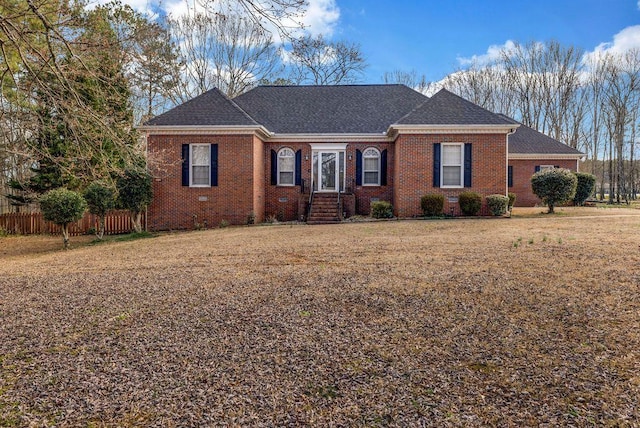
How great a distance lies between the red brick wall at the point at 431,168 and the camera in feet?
50.2

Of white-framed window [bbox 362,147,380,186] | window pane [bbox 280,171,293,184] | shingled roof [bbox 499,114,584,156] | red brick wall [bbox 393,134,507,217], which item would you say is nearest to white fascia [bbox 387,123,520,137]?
red brick wall [bbox 393,134,507,217]

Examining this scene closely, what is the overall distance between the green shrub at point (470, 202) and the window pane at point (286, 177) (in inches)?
294

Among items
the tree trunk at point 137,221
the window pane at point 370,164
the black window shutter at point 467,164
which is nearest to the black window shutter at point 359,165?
the window pane at point 370,164

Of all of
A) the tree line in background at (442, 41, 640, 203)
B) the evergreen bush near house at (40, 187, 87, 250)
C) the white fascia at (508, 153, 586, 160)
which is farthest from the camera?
the tree line in background at (442, 41, 640, 203)

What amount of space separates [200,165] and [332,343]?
13.8 meters

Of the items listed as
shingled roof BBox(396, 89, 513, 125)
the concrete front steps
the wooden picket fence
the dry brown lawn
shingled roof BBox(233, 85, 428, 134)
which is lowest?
the dry brown lawn

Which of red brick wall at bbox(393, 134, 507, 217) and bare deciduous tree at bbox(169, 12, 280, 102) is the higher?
bare deciduous tree at bbox(169, 12, 280, 102)

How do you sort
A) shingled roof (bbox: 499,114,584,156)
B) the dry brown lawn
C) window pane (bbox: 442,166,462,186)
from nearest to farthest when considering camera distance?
1. the dry brown lawn
2. window pane (bbox: 442,166,462,186)
3. shingled roof (bbox: 499,114,584,156)

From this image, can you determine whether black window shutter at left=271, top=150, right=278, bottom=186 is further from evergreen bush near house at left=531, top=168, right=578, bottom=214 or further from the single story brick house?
evergreen bush near house at left=531, top=168, right=578, bottom=214

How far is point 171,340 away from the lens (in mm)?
3699

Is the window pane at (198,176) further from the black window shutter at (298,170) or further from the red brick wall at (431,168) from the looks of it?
the red brick wall at (431,168)

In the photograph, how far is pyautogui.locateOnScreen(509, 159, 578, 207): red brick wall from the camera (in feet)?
77.7

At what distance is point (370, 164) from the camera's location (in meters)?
17.6

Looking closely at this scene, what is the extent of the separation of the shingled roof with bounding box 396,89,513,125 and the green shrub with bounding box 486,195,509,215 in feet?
9.55
